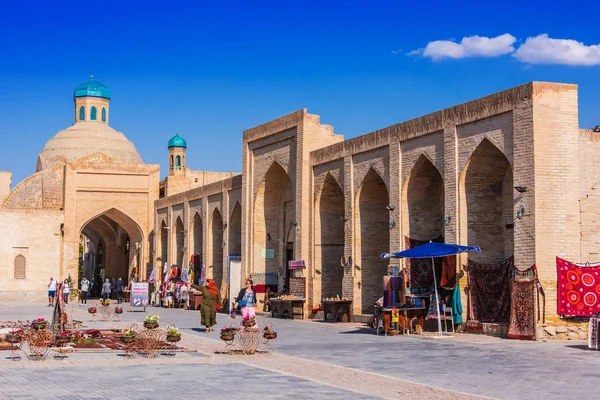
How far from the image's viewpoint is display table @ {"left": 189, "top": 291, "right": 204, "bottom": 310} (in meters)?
34.9

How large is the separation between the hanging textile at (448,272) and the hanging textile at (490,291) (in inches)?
20.3

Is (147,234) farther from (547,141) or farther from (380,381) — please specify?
(380,381)

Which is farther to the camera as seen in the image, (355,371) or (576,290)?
(576,290)

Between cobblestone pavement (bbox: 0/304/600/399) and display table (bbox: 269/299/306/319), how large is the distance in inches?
391

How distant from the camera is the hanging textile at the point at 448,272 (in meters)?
20.3

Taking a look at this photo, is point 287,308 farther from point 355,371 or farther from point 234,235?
point 355,371

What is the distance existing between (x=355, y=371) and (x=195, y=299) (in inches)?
932

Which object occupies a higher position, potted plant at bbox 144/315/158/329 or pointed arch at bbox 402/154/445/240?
pointed arch at bbox 402/154/445/240

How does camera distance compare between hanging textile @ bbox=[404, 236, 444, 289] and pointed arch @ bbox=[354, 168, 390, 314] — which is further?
pointed arch @ bbox=[354, 168, 390, 314]

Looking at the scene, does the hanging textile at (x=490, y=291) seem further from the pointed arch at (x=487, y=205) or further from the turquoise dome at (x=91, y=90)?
the turquoise dome at (x=91, y=90)

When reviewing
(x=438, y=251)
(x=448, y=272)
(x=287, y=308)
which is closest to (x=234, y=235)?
(x=287, y=308)

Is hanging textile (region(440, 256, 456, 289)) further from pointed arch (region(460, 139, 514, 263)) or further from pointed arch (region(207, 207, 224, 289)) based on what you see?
pointed arch (region(207, 207, 224, 289))

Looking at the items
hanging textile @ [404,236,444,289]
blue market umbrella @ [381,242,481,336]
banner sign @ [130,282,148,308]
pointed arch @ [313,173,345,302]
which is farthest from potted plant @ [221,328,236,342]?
banner sign @ [130,282,148,308]

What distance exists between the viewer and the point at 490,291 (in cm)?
1948
